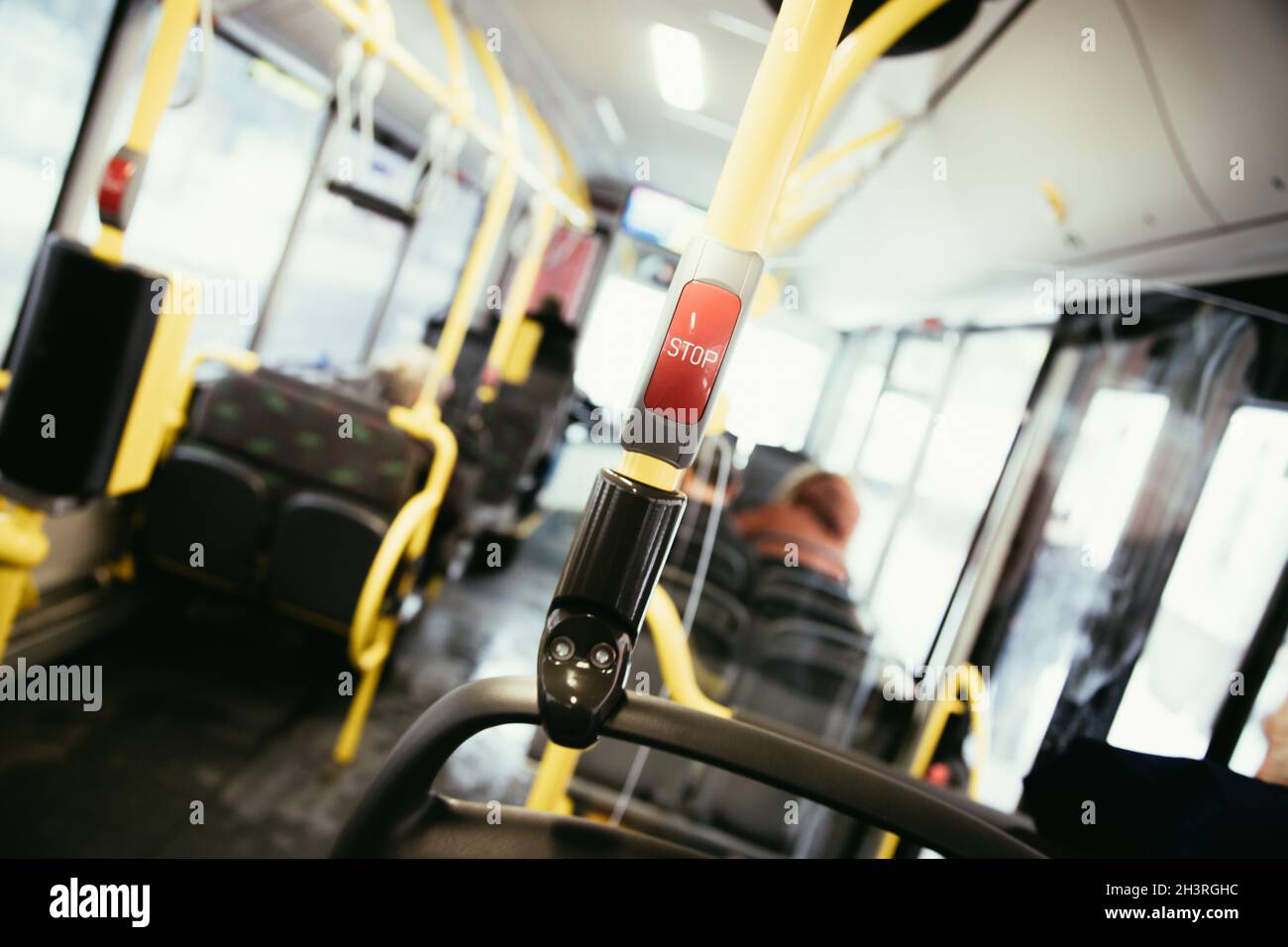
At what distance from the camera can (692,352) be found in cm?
56

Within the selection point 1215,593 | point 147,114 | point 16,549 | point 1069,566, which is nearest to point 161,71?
point 147,114

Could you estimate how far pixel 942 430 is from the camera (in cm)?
368

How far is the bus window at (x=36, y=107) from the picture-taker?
9.09 ft

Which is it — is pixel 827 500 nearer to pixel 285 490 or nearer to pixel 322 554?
pixel 322 554

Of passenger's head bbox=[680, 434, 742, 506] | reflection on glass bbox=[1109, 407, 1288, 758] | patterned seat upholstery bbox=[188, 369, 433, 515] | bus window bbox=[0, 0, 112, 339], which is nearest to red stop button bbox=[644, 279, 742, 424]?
reflection on glass bbox=[1109, 407, 1288, 758]

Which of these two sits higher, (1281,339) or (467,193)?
(467,193)

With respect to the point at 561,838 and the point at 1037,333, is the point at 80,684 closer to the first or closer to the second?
the point at 561,838

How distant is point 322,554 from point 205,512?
46 cm

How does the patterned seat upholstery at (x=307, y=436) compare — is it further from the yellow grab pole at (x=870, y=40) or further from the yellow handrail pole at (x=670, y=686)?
the yellow grab pole at (x=870, y=40)

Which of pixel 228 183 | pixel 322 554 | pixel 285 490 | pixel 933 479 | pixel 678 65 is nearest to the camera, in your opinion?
pixel 322 554

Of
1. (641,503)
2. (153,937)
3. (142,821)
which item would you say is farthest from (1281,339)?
(142,821)

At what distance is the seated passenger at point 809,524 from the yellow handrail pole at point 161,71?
1.91 meters

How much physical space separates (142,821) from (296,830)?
1.52 feet

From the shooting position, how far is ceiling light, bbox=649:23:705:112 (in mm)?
3575
